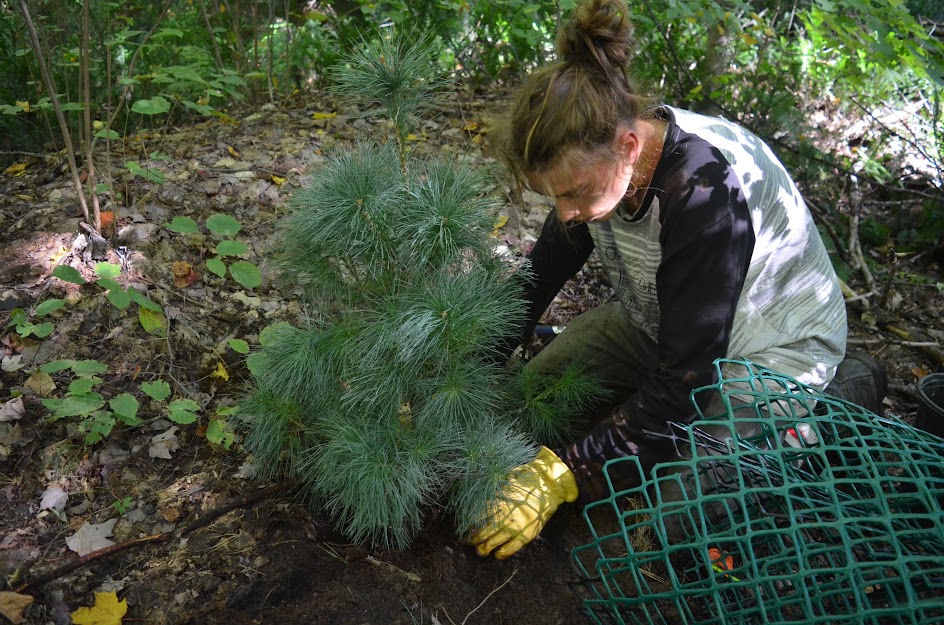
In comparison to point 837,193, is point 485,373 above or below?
above

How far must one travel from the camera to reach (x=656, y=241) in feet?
6.53

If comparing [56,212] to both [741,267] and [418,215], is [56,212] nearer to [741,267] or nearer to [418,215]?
[418,215]

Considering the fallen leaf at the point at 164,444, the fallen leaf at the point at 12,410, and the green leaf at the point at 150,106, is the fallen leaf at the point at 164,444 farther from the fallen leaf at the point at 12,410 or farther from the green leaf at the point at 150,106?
the green leaf at the point at 150,106

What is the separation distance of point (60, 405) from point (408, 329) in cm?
125

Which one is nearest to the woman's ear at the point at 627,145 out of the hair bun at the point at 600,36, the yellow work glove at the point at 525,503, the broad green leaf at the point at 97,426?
the hair bun at the point at 600,36

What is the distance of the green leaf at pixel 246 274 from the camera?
8.25 ft

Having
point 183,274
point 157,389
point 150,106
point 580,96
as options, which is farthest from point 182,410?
point 580,96

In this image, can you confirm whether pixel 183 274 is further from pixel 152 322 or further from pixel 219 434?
pixel 219 434

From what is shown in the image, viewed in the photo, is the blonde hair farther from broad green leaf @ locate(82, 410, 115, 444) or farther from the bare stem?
the bare stem

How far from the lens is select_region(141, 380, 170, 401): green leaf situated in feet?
7.51

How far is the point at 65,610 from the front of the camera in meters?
1.78

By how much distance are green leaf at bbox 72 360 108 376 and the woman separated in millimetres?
1439

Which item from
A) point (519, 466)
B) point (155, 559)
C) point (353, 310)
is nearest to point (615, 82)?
point (353, 310)

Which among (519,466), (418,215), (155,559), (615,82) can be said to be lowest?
(155,559)
